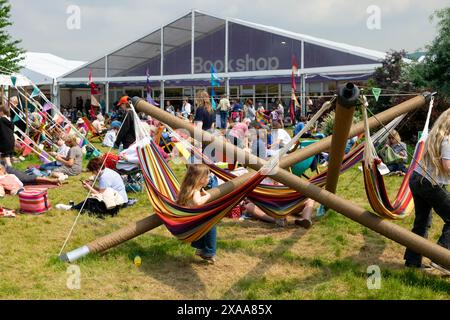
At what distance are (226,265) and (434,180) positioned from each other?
192 cm

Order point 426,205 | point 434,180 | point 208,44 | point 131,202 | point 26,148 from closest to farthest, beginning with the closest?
point 434,180, point 426,205, point 131,202, point 26,148, point 208,44

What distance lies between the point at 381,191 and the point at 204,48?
19.2 m

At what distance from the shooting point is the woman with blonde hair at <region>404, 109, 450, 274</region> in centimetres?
369

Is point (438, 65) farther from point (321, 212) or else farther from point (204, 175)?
point (204, 175)

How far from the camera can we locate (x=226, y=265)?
4.28m

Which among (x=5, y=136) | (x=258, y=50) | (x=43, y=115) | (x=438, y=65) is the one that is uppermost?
(x=258, y=50)

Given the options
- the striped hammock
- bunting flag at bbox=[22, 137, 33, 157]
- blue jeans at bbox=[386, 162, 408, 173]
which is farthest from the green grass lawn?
bunting flag at bbox=[22, 137, 33, 157]

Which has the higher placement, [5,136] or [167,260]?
[5,136]

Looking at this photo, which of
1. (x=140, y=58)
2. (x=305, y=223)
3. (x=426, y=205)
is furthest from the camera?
(x=140, y=58)

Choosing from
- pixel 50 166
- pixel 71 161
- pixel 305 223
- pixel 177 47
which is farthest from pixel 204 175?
pixel 177 47

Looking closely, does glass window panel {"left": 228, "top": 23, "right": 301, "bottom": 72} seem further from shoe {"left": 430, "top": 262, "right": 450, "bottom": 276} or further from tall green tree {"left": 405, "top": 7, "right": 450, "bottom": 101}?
shoe {"left": 430, "top": 262, "right": 450, "bottom": 276}

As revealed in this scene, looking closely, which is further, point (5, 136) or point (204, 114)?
point (204, 114)

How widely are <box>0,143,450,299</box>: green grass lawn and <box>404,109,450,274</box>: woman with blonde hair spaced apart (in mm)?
458
